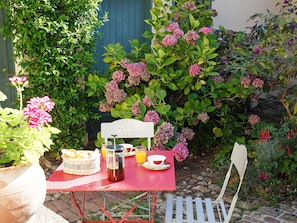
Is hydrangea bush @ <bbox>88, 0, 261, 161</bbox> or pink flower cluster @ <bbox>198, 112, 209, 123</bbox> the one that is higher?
hydrangea bush @ <bbox>88, 0, 261, 161</bbox>

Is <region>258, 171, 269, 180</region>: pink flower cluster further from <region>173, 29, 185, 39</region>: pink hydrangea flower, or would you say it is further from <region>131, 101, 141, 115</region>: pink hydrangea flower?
<region>173, 29, 185, 39</region>: pink hydrangea flower

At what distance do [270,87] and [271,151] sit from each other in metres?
1.16

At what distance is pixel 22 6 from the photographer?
187 inches

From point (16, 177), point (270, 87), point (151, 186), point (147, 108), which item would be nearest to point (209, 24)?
point (270, 87)

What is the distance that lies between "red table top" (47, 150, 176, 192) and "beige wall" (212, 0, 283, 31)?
5.53 meters

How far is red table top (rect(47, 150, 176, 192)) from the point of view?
263cm

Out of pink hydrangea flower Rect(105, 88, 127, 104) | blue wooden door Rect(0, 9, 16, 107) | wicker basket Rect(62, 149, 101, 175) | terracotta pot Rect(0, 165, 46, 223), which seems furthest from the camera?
blue wooden door Rect(0, 9, 16, 107)

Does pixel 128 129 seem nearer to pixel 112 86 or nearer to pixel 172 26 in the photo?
pixel 112 86

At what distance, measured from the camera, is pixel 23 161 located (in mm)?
2693

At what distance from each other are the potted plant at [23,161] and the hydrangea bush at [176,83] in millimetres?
2247

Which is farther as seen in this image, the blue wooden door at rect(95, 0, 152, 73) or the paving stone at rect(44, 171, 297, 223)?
the blue wooden door at rect(95, 0, 152, 73)

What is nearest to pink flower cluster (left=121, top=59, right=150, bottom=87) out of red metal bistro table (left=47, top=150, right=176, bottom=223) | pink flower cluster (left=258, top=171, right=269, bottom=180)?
pink flower cluster (left=258, top=171, right=269, bottom=180)

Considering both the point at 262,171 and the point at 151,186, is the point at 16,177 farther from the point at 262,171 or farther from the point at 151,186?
the point at 262,171

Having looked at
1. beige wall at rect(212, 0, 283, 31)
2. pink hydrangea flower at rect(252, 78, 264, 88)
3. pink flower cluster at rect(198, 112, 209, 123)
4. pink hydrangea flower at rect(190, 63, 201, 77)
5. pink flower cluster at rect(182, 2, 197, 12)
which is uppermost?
beige wall at rect(212, 0, 283, 31)
